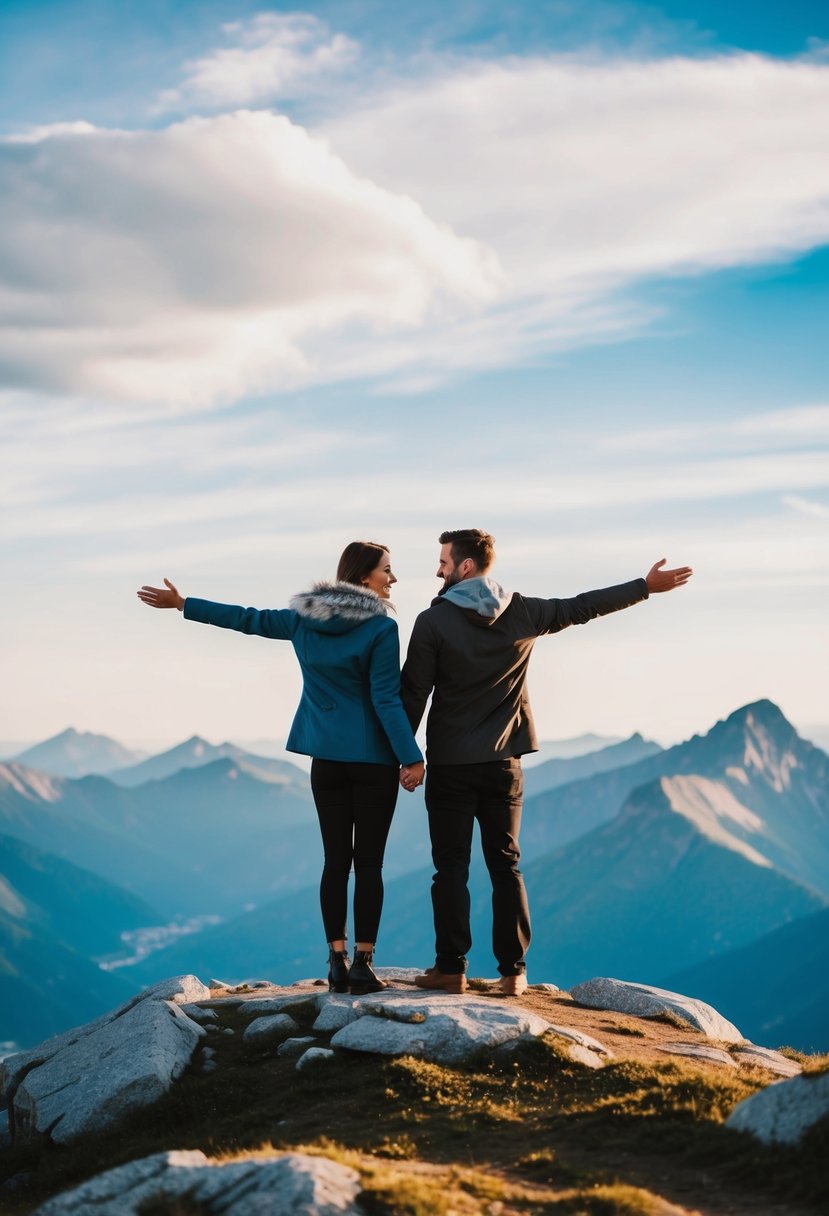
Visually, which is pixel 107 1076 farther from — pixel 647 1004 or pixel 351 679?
pixel 647 1004

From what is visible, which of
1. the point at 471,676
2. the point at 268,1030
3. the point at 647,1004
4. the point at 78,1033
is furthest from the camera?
the point at 78,1033

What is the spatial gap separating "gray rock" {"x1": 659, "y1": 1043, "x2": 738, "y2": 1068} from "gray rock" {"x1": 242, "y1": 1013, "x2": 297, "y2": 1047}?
4.69 metres

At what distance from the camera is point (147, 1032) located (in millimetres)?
15711

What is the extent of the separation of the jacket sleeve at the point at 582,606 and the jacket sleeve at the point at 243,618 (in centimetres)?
305

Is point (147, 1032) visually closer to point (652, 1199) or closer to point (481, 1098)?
point (481, 1098)

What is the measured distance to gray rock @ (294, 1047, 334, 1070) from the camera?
14.1 m

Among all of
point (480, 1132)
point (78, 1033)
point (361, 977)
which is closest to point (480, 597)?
point (361, 977)

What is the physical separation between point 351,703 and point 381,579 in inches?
60.2

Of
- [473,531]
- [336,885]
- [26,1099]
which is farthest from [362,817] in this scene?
[26,1099]

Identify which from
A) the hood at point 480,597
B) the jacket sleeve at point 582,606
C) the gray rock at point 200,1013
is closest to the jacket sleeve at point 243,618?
the hood at point 480,597

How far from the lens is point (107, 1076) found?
14812 mm

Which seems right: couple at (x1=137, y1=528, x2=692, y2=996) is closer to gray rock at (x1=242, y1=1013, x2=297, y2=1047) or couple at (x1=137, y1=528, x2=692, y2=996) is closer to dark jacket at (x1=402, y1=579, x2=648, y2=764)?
dark jacket at (x1=402, y1=579, x2=648, y2=764)

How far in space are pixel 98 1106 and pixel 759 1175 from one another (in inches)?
307

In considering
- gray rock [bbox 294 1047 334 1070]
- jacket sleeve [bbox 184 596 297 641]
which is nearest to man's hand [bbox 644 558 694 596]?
jacket sleeve [bbox 184 596 297 641]
